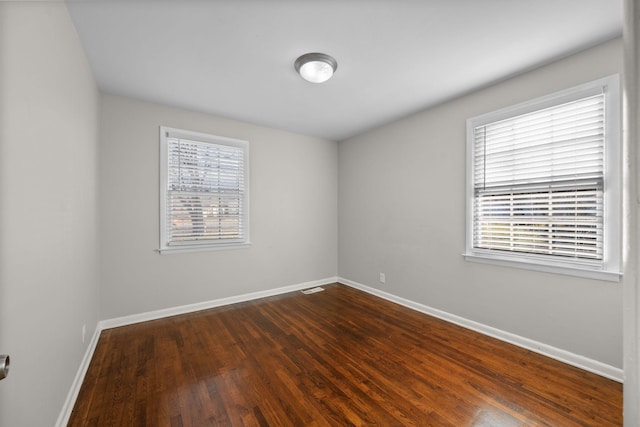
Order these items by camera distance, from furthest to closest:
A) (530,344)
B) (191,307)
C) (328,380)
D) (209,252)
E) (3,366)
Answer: (209,252), (191,307), (530,344), (328,380), (3,366)

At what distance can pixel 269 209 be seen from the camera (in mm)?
4109

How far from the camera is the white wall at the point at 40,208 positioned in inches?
42.0

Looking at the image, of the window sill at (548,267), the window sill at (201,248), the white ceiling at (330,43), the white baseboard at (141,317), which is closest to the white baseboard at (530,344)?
the window sill at (548,267)

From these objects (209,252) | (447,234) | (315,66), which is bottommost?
(209,252)

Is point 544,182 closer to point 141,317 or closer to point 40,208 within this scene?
point 40,208

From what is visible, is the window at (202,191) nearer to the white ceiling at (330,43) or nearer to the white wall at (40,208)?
the white ceiling at (330,43)

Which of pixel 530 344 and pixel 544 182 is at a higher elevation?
pixel 544 182

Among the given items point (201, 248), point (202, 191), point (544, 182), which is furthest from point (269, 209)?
point (544, 182)

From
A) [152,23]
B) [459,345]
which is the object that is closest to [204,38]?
[152,23]

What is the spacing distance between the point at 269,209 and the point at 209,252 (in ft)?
3.53

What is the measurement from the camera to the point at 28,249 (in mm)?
1229

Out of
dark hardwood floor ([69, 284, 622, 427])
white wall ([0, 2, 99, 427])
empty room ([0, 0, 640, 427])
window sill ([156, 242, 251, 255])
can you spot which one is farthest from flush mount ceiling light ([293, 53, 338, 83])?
dark hardwood floor ([69, 284, 622, 427])

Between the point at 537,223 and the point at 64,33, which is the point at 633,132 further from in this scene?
the point at 64,33

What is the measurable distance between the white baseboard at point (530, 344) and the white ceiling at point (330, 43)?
8.28 ft
